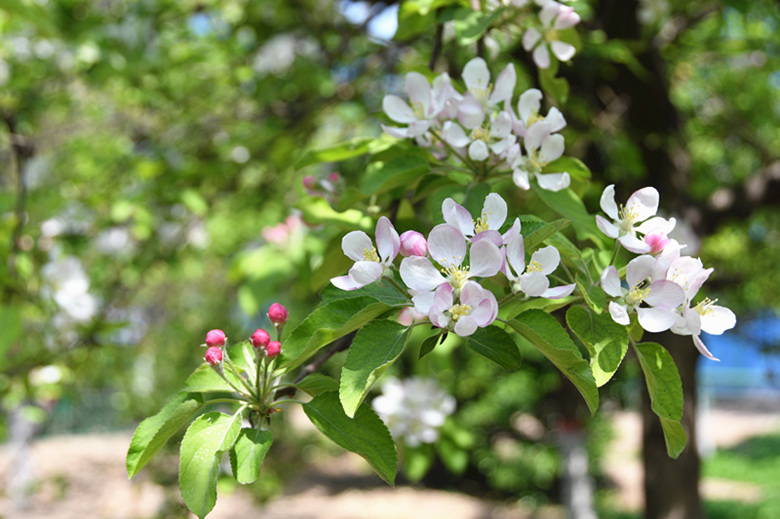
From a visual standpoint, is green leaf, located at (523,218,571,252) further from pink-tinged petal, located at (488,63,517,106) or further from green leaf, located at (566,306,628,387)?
pink-tinged petal, located at (488,63,517,106)

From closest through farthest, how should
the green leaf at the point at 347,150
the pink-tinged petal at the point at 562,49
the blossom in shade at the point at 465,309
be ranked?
the blossom in shade at the point at 465,309, the green leaf at the point at 347,150, the pink-tinged petal at the point at 562,49

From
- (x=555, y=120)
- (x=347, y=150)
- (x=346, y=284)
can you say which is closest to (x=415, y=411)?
(x=347, y=150)

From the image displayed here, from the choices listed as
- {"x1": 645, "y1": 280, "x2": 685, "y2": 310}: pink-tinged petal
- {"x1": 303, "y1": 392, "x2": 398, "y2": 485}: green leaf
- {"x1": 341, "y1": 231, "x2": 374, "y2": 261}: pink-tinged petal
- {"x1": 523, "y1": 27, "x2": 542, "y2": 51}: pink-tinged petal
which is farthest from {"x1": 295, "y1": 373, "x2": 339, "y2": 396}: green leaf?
{"x1": 523, "y1": 27, "x2": 542, "y2": 51}: pink-tinged petal

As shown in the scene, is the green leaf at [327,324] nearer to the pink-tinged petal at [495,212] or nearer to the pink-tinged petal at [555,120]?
the pink-tinged petal at [495,212]

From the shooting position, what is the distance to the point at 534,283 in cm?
66

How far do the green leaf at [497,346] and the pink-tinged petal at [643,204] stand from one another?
22 centimetres

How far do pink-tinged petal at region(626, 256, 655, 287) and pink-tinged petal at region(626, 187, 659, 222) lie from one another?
0.29ft

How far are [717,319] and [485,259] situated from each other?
0.30 metres

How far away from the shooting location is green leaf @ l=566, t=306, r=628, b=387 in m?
0.67

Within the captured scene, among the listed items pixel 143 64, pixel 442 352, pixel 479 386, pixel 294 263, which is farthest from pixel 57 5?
pixel 479 386

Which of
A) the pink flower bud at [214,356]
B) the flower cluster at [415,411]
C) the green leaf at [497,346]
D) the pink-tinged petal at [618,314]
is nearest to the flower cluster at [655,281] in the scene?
the pink-tinged petal at [618,314]

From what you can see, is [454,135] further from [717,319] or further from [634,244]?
[717,319]

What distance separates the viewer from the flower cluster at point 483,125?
873mm

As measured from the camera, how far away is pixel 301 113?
2592mm
